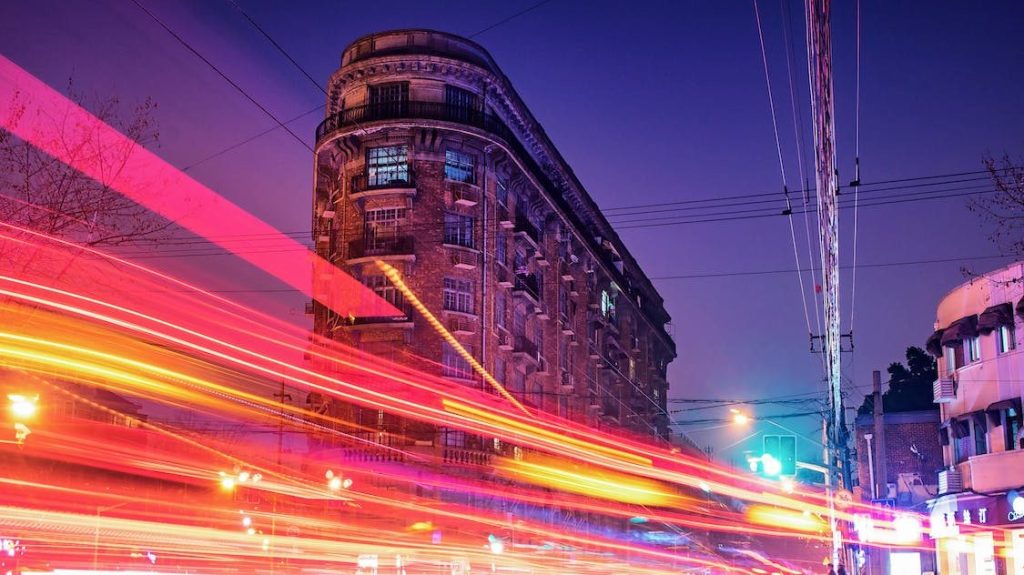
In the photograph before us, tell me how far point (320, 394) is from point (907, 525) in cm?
2634

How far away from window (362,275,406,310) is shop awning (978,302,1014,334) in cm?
2292

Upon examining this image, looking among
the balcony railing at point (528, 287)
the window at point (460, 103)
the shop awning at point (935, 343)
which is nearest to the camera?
the shop awning at point (935, 343)

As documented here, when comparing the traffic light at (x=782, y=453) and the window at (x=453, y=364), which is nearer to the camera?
the traffic light at (x=782, y=453)

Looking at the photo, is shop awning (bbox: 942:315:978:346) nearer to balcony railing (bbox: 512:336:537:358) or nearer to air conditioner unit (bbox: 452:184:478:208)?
balcony railing (bbox: 512:336:537:358)

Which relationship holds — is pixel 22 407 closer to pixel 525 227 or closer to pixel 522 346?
pixel 522 346

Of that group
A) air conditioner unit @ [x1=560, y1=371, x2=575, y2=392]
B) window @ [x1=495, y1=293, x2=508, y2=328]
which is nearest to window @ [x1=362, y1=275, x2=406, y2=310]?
window @ [x1=495, y1=293, x2=508, y2=328]

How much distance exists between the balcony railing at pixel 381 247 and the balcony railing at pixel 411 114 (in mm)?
5147

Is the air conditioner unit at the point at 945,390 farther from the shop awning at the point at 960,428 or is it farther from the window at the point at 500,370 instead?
the window at the point at 500,370

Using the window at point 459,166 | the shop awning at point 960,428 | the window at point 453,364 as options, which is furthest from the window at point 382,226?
the shop awning at point 960,428

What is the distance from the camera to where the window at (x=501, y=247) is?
4981 centimetres

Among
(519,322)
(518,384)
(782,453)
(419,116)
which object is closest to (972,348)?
(782,453)

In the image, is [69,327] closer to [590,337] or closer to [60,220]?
[60,220]

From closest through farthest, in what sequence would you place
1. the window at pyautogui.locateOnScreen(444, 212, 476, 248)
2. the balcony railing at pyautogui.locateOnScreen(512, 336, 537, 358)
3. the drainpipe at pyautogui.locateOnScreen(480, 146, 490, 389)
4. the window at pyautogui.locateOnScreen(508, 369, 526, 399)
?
the window at pyautogui.locateOnScreen(444, 212, 476, 248)
the drainpipe at pyautogui.locateOnScreen(480, 146, 490, 389)
the balcony railing at pyautogui.locateOnScreen(512, 336, 537, 358)
the window at pyautogui.locateOnScreen(508, 369, 526, 399)

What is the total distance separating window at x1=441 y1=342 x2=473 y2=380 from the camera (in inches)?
1780
